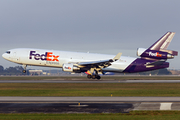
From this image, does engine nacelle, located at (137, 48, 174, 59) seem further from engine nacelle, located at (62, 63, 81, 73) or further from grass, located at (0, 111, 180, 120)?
grass, located at (0, 111, 180, 120)

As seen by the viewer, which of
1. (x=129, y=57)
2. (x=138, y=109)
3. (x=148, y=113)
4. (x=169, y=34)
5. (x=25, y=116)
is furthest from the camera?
(x=129, y=57)

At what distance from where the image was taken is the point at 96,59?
2062 inches

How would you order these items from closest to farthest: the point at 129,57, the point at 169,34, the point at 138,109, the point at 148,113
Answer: the point at 148,113 < the point at 138,109 < the point at 169,34 < the point at 129,57

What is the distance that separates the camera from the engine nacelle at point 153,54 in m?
49.8

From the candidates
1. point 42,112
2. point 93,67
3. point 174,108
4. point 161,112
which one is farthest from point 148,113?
point 93,67

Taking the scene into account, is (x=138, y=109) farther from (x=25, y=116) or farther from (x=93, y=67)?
(x=93, y=67)

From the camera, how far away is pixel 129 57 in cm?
5375

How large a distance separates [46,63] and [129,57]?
19.3 meters

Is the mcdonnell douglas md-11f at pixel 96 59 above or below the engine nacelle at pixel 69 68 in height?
above

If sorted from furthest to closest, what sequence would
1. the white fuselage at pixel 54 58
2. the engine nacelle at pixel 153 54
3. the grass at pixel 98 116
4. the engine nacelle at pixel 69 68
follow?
1. the white fuselage at pixel 54 58
2. the engine nacelle at pixel 153 54
3. the engine nacelle at pixel 69 68
4. the grass at pixel 98 116

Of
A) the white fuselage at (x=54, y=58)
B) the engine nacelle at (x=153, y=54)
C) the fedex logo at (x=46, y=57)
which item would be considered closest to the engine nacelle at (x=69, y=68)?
the white fuselage at (x=54, y=58)

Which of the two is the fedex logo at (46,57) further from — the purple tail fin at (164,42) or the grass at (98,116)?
the grass at (98,116)

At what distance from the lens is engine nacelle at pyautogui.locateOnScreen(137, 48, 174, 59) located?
4978 cm

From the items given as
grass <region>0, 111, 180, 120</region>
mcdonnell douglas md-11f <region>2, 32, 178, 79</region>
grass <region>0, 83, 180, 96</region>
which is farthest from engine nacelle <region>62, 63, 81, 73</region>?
grass <region>0, 111, 180, 120</region>
